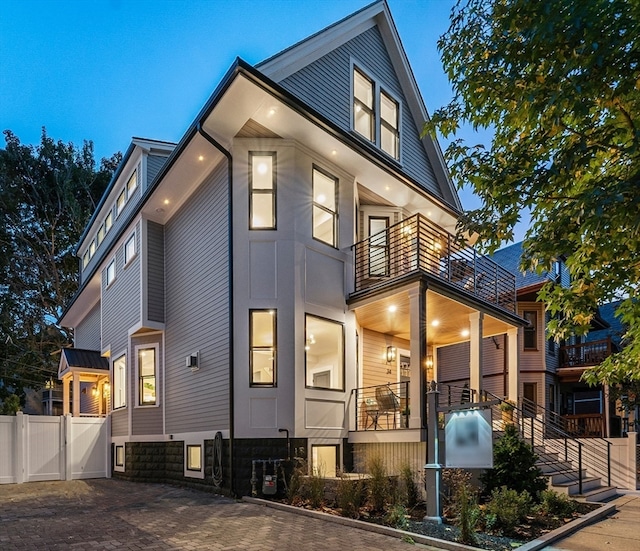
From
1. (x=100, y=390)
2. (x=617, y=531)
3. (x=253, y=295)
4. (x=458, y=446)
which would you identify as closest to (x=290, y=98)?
(x=253, y=295)

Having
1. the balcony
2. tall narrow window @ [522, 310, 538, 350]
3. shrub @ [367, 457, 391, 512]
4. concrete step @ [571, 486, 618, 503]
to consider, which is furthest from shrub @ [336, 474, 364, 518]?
the balcony

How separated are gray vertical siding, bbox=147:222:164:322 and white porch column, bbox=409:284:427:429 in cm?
682

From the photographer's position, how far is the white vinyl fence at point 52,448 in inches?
546

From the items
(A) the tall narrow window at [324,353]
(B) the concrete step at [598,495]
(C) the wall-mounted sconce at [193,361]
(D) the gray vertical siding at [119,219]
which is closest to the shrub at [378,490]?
(A) the tall narrow window at [324,353]

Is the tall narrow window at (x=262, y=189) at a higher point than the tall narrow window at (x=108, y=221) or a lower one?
lower

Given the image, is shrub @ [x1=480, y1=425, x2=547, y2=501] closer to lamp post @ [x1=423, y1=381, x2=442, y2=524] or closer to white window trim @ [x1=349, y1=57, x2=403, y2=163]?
lamp post @ [x1=423, y1=381, x2=442, y2=524]

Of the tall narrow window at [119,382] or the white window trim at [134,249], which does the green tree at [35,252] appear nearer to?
the tall narrow window at [119,382]

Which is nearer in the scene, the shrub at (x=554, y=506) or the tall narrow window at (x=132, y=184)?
the shrub at (x=554, y=506)

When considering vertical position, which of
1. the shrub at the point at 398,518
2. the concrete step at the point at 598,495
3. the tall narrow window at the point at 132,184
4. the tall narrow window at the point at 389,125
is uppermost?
the tall narrow window at the point at 389,125

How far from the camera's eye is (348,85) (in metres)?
13.5

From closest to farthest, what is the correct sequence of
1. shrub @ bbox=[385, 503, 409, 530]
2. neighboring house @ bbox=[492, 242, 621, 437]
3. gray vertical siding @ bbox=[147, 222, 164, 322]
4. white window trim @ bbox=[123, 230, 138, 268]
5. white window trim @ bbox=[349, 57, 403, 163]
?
1. shrub @ bbox=[385, 503, 409, 530]
2. white window trim @ bbox=[349, 57, 403, 163]
3. gray vertical siding @ bbox=[147, 222, 164, 322]
4. white window trim @ bbox=[123, 230, 138, 268]
5. neighboring house @ bbox=[492, 242, 621, 437]

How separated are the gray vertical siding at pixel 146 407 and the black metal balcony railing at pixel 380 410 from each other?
521 cm

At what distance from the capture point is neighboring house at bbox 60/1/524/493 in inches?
414

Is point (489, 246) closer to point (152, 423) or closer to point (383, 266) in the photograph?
point (383, 266)
